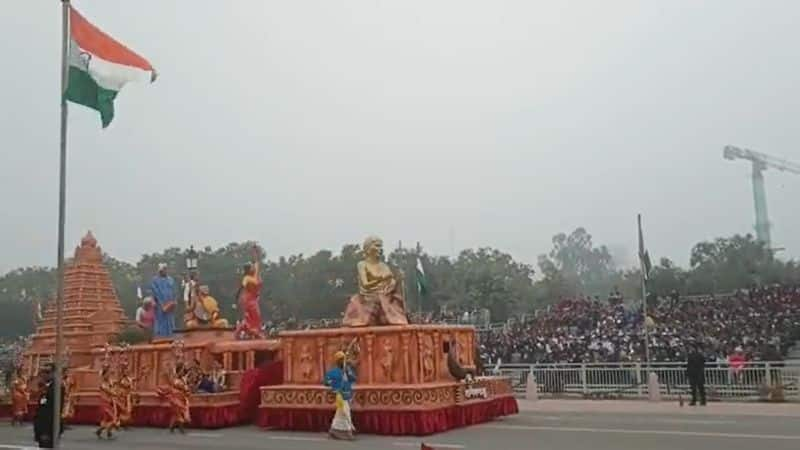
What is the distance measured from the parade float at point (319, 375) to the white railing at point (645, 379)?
5.55 m

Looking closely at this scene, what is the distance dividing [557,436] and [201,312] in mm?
9593

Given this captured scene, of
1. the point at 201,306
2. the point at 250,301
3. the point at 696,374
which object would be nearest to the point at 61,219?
the point at 201,306

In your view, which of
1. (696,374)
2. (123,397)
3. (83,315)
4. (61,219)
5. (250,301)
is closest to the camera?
(61,219)

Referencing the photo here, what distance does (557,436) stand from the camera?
41.2 feet

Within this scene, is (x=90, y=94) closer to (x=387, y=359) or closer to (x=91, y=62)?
(x=91, y=62)

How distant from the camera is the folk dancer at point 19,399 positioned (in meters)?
18.7

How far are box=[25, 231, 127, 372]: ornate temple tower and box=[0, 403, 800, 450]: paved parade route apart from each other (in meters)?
5.38

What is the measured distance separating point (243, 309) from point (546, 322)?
17.1 meters

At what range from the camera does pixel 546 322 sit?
33375 mm

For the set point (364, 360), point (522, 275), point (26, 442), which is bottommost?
point (26, 442)

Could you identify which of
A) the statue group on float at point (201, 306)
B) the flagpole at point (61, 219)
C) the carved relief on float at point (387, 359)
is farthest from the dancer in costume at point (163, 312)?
the flagpole at point (61, 219)

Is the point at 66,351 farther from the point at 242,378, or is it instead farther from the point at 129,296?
the point at 129,296

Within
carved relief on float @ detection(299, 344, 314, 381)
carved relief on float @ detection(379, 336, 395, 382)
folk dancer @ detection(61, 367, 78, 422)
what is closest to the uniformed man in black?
carved relief on float @ detection(379, 336, 395, 382)

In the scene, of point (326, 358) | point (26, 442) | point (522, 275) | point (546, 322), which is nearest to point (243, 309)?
point (326, 358)
